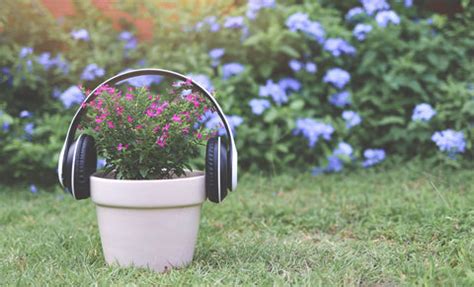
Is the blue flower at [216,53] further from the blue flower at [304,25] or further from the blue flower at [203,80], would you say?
the blue flower at [304,25]

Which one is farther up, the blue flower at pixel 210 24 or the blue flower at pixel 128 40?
the blue flower at pixel 210 24

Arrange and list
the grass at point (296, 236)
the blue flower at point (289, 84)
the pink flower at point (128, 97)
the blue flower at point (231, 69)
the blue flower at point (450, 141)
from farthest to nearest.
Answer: the blue flower at point (289, 84)
the blue flower at point (231, 69)
the blue flower at point (450, 141)
the pink flower at point (128, 97)
the grass at point (296, 236)

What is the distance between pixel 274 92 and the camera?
4004 mm

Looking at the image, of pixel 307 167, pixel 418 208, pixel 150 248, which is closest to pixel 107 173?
pixel 150 248

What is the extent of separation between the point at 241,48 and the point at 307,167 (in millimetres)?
971

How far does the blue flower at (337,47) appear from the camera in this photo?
161 inches

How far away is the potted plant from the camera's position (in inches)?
78.8

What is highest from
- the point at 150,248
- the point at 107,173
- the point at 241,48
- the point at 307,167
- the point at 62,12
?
the point at 62,12

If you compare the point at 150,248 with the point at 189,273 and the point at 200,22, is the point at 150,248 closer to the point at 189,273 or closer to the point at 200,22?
the point at 189,273

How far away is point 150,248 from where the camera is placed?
2047mm

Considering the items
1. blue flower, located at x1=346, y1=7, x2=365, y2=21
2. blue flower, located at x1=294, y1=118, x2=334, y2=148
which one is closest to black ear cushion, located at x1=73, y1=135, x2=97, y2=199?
blue flower, located at x1=294, y1=118, x2=334, y2=148

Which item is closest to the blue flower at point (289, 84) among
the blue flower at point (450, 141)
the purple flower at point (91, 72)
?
the blue flower at point (450, 141)

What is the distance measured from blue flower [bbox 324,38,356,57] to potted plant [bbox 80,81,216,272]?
2125 mm

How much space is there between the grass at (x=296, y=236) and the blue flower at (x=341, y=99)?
61cm
